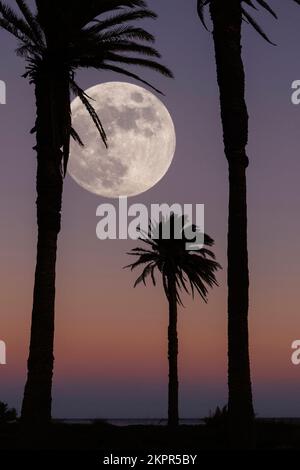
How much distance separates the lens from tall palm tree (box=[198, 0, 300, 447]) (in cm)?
1969

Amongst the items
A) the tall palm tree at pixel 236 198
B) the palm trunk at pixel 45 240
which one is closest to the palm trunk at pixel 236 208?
the tall palm tree at pixel 236 198

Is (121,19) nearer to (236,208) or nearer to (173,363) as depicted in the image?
(236,208)

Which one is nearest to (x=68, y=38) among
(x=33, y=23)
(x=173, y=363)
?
(x=33, y=23)

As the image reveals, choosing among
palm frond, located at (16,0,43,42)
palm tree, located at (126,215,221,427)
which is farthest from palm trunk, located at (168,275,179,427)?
palm frond, located at (16,0,43,42)

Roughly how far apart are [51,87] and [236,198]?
7.16 meters

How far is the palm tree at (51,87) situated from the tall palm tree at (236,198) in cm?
323

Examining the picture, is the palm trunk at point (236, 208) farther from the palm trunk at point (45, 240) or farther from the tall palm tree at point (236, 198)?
the palm trunk at point (45, 240)

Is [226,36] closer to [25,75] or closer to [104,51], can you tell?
[104,51]

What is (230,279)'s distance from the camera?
67.4 ft

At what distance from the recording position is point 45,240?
2308 centimetres

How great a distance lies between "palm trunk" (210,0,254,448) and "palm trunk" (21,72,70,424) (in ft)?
17.2

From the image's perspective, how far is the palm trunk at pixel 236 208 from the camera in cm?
1969
